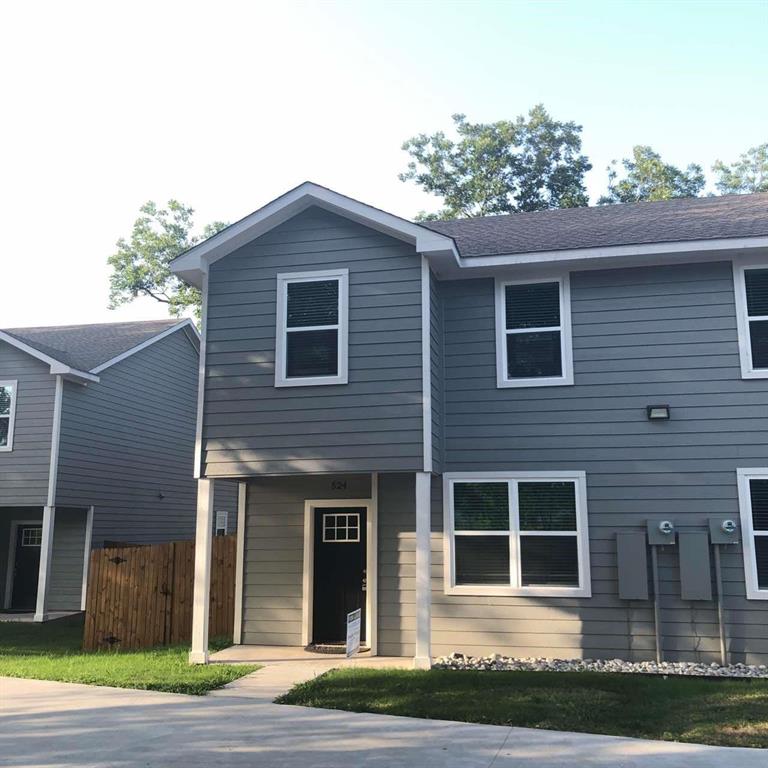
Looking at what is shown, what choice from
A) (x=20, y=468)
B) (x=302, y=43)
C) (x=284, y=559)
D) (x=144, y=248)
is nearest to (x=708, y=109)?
(x=302, y=43)

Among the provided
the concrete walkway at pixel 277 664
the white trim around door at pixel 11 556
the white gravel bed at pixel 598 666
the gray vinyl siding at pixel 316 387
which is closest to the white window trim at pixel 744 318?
the white gravel bed at pixel 598 666

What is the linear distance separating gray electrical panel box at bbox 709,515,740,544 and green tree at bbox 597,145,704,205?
20355 millimetres

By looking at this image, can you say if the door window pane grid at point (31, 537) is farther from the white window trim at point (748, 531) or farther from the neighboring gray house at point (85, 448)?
the white window trim at point (748, 531)

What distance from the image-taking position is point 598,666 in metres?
8.85

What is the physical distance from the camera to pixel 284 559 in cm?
1085

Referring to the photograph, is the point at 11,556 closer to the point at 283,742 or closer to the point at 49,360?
the point at 49,360

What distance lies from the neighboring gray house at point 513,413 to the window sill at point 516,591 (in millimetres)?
29

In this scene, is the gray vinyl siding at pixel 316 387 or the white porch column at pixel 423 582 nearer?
the white porch column at pixel 423 582

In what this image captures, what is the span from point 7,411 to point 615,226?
12.6 meters

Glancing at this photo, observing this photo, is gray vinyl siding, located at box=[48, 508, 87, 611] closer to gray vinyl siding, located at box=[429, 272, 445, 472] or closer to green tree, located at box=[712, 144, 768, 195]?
gray vinyl siding, located at box=[429, 272, 445, 472]

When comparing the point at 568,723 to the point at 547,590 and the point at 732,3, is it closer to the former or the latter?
the point at 547,590

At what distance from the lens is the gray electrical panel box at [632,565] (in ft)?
29.8

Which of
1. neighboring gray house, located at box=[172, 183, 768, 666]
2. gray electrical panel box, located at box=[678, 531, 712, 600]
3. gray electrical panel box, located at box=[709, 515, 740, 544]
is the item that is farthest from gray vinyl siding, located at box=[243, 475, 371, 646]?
gray electrical panel box, located at box=[709, 515, 740, 544]

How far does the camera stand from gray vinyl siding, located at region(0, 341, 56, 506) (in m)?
15.1
